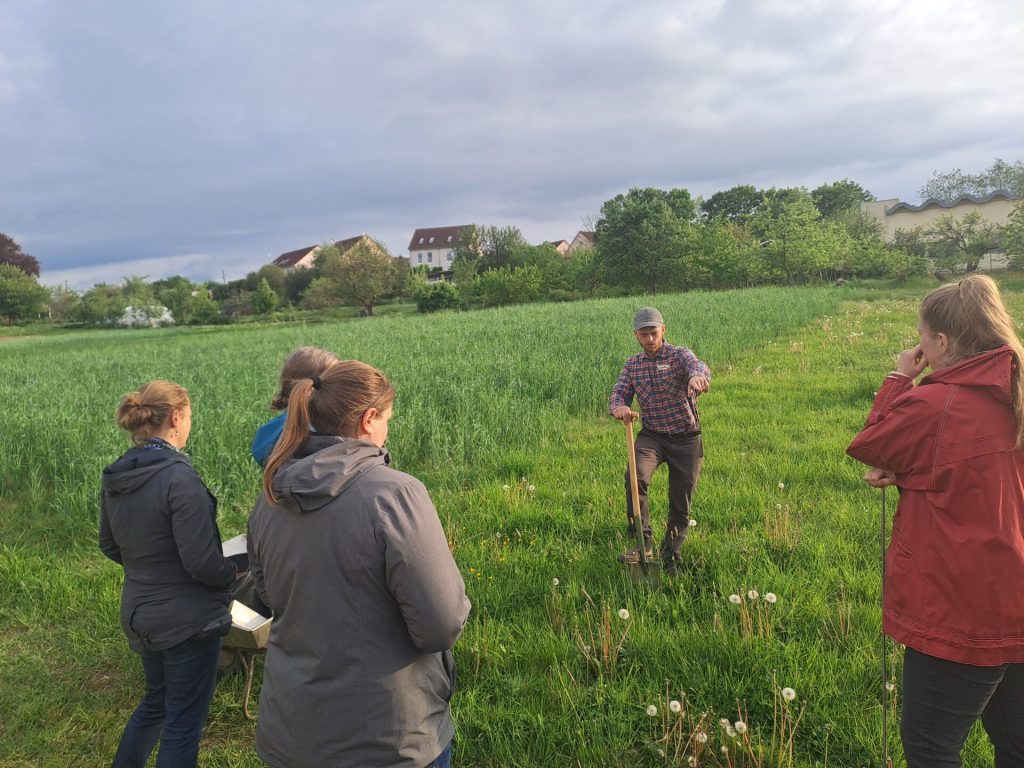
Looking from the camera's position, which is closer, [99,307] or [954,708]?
[954,708]

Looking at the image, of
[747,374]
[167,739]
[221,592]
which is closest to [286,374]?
[221,592]

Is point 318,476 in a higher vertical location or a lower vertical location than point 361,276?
lower

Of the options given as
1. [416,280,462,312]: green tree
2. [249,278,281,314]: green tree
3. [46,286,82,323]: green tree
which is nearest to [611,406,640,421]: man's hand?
[416,280,462,312]: green tree

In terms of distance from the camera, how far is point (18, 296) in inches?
2507

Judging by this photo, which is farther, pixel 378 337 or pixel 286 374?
pixel 378 337

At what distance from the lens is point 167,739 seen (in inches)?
97.6

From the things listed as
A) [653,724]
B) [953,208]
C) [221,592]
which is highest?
[953,208]

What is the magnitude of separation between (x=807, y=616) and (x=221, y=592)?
3253 mm

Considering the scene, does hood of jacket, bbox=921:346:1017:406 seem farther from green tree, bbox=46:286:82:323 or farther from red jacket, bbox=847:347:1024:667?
green tree, bbox=46:286:82:323

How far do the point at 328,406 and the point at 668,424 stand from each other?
3.08 meters

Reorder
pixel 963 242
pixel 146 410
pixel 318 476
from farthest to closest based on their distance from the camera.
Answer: pixel 963 242 < pixel 146 410 < pixel 318 476

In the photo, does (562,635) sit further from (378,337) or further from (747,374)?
(378,337)

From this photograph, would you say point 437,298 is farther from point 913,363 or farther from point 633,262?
point 913,363

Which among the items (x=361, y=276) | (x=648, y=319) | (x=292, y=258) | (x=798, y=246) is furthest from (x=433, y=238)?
(x=648, y=319)
